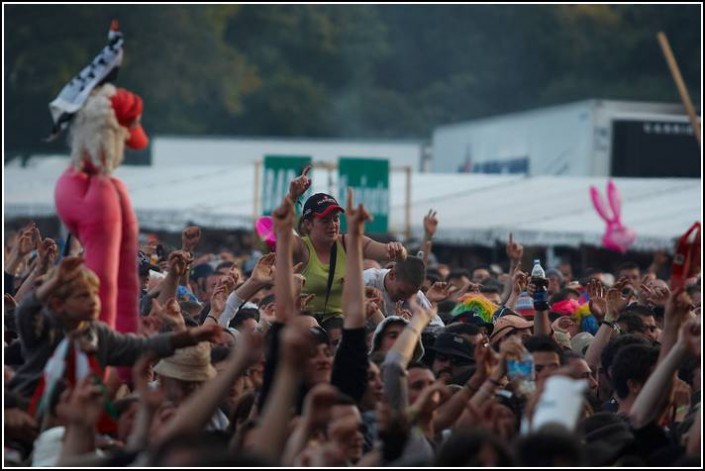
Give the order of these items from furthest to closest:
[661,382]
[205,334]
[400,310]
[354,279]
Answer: [400,310]
[354,279]
[661,382]
[205,334]

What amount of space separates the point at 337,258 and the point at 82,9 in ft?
122

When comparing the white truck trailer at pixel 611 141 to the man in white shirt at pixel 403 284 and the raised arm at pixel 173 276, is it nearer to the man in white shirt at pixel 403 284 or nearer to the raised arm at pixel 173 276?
the man in white shirt at pixel 403 284

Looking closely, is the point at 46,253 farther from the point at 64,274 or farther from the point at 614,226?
the point at 614,226

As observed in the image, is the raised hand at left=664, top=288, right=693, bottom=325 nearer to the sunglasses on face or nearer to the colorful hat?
the sunglasses on face

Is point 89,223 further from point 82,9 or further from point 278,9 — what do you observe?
point 278,9

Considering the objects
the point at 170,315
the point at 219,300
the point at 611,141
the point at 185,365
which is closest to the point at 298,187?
the point at 219,300

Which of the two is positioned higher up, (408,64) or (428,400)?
(408,64)

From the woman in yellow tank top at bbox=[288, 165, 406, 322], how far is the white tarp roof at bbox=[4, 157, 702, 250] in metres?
13.9

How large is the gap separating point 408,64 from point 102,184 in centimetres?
6132

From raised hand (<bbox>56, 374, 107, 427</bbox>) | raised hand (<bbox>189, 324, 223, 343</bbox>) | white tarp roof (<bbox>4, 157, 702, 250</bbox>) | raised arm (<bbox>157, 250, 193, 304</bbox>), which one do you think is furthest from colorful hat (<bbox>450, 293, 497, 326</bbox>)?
white tarp roof (<bbox>4, 157, 702, 250</bbox>)

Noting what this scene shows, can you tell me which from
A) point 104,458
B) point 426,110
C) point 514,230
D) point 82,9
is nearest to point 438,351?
point 104,458

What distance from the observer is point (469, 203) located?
28.7 m

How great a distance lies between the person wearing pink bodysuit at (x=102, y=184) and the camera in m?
6.59

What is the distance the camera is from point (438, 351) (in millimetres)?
8781
